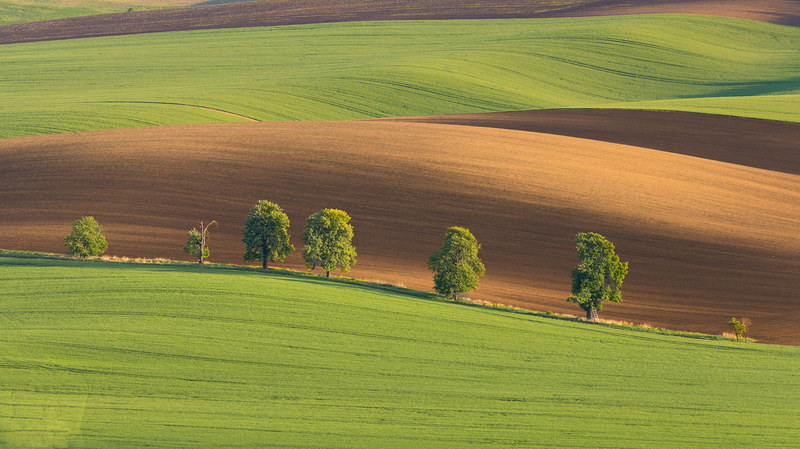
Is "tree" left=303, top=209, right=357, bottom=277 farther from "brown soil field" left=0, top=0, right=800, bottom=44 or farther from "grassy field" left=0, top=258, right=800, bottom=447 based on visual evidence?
"brown soil field" left=0, top=0, right=800, bottom=44

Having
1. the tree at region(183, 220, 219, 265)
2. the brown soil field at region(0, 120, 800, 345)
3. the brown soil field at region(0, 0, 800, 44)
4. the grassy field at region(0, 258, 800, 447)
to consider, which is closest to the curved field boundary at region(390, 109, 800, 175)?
the brown soil field at region(0, 120, 800, 345)

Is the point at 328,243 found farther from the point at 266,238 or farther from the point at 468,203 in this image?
the point at 468,203

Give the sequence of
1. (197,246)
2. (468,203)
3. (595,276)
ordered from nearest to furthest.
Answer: (595,276), (197,246), (468,203)

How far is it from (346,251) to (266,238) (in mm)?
4109

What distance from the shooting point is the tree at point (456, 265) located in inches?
1216

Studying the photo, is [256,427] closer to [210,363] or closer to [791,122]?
[210,363]

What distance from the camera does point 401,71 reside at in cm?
7175

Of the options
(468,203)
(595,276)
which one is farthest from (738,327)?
(468,203)

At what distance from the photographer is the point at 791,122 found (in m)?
54.4

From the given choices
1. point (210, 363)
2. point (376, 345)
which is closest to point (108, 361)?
point (210, 363)

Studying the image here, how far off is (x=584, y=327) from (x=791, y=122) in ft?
120

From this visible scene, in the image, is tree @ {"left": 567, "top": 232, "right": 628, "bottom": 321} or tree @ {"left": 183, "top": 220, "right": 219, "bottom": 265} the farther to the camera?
tree @ {"left": 183, "top": 220, "right": 219, "bottom": 265}

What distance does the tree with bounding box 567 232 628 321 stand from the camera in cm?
3005

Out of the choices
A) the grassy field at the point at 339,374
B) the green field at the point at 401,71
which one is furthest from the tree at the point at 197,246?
the green field at the point at 401,71
